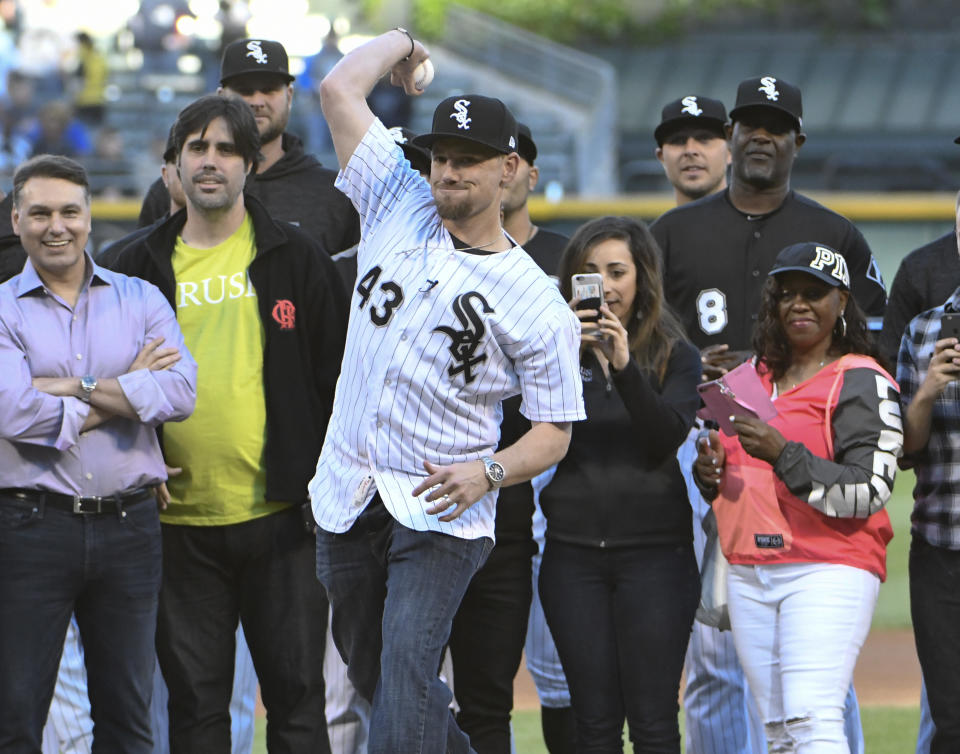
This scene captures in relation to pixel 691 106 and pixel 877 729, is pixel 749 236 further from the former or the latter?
pixel 877 729

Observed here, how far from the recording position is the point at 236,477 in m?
5.00

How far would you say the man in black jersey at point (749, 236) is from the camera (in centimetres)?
579

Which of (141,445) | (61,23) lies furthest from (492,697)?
(61,23)

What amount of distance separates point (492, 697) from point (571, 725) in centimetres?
68

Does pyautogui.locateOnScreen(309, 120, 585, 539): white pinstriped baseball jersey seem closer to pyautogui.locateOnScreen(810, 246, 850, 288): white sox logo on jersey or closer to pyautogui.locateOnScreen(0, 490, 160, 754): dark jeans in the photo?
pyautogui.locateOnScreen(0, 490, 160, 754): dark jeans

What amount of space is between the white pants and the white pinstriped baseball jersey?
0.91 m

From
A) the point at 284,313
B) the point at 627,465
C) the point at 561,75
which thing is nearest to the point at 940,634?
the point at 627,465

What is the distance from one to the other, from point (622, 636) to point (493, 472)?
102cm

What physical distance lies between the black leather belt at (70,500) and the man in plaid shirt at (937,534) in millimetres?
2563

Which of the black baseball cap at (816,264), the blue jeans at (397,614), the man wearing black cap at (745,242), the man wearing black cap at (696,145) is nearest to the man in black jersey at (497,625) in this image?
the blue jeans at (397,614)

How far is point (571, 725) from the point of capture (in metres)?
5.73

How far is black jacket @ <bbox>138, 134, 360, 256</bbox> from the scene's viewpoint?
5.92 meters

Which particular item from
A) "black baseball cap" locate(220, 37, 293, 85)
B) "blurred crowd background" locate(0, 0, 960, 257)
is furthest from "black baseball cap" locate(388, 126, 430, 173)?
"blurred crowd background" locate(0, 0, 960, 257)

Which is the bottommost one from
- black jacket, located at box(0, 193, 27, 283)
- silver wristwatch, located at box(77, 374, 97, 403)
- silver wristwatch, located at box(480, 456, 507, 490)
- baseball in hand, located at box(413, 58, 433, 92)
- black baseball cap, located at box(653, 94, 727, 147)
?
silver wristwatch, located at box(480, 456, 507, 490)
